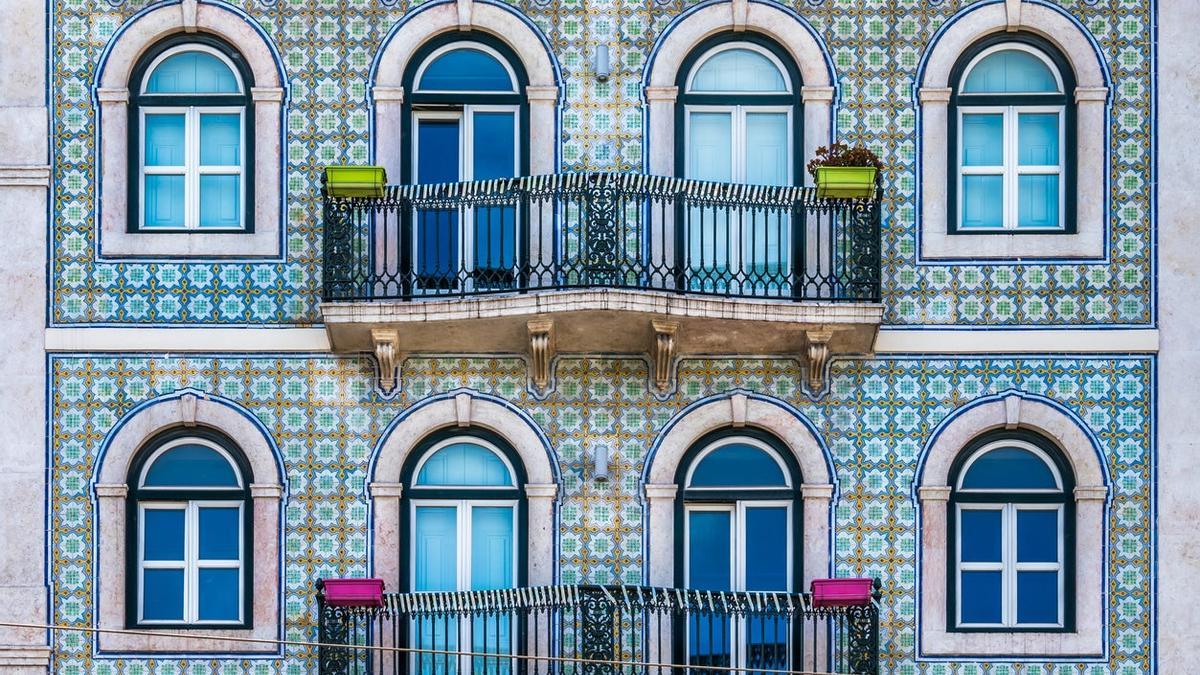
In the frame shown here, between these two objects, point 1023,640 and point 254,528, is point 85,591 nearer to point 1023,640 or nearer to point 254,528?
point 254,528

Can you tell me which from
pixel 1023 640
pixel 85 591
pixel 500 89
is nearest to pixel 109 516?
pixel 85 591

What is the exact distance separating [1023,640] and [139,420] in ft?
26.5

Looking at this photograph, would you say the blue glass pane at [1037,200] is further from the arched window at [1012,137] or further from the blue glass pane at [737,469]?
the blue glass pane at [737,469]

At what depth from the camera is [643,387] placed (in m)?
19.6

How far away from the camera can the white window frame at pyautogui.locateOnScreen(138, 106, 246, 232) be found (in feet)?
65.3

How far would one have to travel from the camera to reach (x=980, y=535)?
64.4ft

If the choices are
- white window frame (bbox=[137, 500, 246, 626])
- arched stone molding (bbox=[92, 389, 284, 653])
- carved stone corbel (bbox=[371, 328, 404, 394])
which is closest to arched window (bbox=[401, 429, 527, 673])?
Result: carved stone corbel (bbox=[371, 328, 404, 394])

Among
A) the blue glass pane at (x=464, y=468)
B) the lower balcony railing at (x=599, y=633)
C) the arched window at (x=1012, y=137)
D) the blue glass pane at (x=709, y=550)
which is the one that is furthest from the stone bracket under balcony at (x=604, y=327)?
the lower balcony railing at (x=599, y=633)

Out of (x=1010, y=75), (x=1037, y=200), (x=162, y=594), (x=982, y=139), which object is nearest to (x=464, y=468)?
(x=162, y=594)

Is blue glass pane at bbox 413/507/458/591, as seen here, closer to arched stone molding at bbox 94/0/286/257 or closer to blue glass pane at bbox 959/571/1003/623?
arched stone molding at bbox 94/0/286/257

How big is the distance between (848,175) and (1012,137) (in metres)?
1.87

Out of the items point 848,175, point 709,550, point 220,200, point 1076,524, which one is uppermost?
point 848,175

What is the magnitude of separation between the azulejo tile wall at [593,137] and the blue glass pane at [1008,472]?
121cm

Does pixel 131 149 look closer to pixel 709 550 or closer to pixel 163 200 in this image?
pixel 163 200
